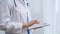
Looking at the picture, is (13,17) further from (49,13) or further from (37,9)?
(49,13)

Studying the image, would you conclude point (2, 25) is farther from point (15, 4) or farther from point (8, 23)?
point (15, 4)

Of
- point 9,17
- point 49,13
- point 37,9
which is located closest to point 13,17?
point 9,17

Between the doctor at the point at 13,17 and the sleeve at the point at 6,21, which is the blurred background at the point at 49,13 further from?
the sleeve at the point at 6,21

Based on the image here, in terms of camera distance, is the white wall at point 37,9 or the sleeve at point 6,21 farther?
the white wall at point 37,9

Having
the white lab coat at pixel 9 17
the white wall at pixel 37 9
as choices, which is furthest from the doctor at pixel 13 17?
the white wall at pixel 37 9

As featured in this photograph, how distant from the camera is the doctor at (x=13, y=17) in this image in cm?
66

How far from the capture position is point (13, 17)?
0.76 meters

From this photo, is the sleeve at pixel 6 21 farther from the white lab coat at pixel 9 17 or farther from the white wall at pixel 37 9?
the white wall at pixel 37 9

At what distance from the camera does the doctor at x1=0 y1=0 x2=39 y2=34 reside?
26.1 inches

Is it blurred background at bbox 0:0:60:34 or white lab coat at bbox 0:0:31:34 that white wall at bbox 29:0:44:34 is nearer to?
blurred background at bbox 0:0:60:34

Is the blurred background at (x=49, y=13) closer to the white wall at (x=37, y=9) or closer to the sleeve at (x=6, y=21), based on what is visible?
the white wall at (x=37, y=9)

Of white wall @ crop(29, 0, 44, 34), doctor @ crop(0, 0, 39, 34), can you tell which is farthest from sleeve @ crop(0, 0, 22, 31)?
white wall @ crop(29, 0, 44, 34)

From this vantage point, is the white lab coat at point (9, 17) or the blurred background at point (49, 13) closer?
the white lab coat at point (9, 17)

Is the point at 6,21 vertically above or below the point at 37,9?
below
